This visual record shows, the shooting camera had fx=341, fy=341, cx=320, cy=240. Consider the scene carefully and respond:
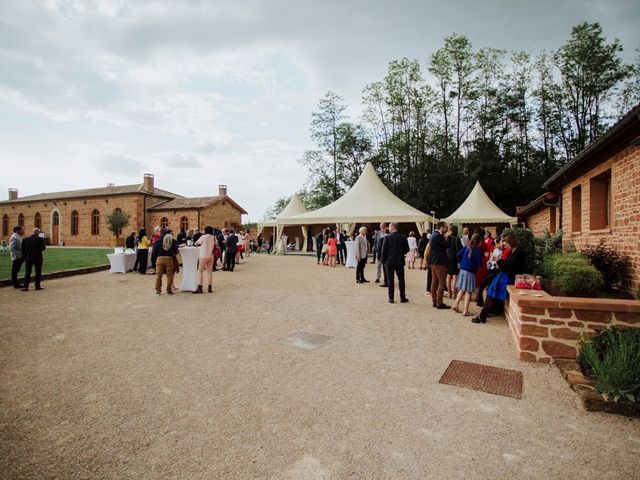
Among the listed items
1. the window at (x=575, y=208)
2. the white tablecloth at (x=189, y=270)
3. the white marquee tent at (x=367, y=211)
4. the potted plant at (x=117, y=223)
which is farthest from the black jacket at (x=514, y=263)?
the potted plant at (x=117, y=223)

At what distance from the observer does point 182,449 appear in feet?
7.14

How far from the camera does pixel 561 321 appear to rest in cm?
358

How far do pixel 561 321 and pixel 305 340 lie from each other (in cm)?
289

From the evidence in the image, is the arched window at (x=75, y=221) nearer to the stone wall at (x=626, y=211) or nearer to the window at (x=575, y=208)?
the window at (x=575, y=208)

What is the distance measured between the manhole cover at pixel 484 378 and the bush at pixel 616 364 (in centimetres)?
60

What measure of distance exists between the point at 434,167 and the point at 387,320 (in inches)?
988

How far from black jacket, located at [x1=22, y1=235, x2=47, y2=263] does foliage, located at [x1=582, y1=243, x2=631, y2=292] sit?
1131 cm

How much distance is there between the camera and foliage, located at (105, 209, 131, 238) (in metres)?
31.2

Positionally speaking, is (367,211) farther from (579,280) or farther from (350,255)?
(579,280)

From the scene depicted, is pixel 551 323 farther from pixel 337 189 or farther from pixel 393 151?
pixel 337 189

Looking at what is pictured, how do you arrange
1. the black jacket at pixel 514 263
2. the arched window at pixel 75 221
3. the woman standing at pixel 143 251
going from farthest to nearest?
the arched window at pixel 75 221, the woman standing at pixel 143 251, the black jacket at pixel 514 263

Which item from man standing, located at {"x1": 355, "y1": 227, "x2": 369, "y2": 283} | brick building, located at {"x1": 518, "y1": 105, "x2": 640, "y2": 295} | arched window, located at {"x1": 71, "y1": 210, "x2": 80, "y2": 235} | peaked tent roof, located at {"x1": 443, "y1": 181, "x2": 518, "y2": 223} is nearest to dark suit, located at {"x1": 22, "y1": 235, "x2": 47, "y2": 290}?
man standing, located at {"x1": 355, "y1": 227, "x2": 369, "y2": 283}

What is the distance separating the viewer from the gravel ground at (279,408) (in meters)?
2.04

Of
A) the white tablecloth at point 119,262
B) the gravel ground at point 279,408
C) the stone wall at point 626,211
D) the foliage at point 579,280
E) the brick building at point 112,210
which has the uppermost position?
the brick building at point 112,210
